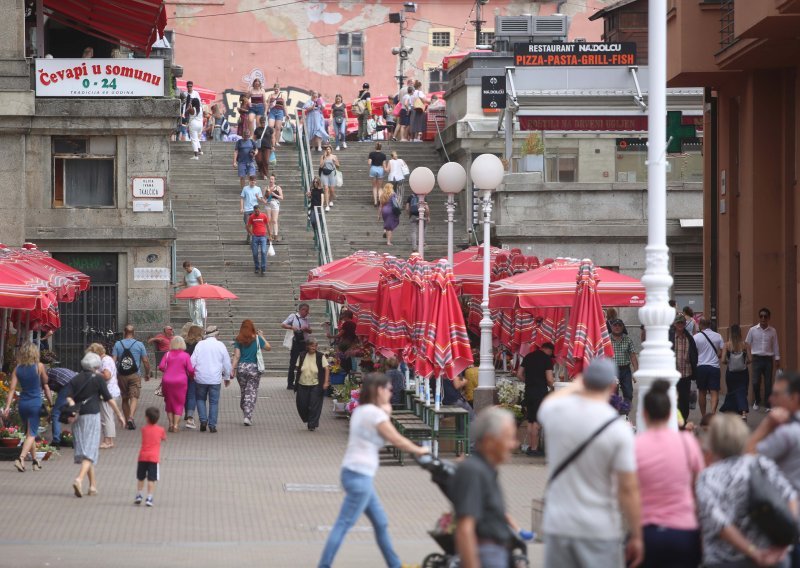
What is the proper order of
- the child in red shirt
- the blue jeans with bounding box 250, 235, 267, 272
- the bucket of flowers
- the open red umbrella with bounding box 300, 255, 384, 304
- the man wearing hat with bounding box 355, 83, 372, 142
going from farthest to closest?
the man wearing hat with bounding box 355, 83, 372, 142 → the blue jeans with bounding box 250, 235, 267, 272 → the open red umbrella with bounding box 300, 255, 384, 304 → the bucket of flowers → the child in red shirt

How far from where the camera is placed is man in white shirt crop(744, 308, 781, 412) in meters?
25.4

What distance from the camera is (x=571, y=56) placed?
3928 centimetres

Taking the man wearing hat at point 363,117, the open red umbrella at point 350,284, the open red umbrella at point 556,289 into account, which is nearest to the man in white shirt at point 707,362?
the open red umbrella at point 556,289

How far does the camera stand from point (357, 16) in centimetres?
6506

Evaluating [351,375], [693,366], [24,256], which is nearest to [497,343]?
[351,375]

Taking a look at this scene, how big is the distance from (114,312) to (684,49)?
13.5 m

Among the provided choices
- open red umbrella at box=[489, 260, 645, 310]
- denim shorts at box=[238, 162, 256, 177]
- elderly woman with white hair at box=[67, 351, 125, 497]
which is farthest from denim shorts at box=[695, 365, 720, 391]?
denim shorts at box=[238, 162, 256, 177]

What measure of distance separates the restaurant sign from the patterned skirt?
21084 millimetres

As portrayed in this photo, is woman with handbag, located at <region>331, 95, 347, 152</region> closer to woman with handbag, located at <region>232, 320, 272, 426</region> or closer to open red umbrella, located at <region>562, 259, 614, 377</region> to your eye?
woman with handbag, located at <region>232, 320, 272, 426</region>

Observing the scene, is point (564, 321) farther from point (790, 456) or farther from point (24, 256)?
point (790, 456)

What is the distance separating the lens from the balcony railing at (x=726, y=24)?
27.7 m

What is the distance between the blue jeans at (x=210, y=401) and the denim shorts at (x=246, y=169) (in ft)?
54.9

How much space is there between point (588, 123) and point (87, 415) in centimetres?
2135

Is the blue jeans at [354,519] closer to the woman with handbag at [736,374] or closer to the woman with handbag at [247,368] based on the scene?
the woman with handbag at [736,374]
